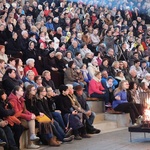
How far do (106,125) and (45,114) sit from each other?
9.23 ft

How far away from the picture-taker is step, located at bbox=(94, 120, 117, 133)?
11.7 meters

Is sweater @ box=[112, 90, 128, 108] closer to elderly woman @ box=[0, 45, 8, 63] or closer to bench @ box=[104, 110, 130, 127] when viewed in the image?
bench @ box=[104, 110, 130, 127]

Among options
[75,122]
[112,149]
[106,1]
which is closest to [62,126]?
[75,122]

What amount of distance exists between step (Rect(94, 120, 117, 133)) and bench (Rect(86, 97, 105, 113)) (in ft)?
1.83

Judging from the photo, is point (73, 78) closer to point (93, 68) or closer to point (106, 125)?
point (93, 68)

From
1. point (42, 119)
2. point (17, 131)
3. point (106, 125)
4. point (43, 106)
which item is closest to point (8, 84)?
point (43, 106)

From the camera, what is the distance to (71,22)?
1894 cm

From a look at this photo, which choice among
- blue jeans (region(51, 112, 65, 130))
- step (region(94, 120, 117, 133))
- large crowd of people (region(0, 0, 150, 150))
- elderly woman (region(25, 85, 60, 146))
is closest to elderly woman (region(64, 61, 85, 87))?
large crowd of people (region(0, 0, 150, 150))

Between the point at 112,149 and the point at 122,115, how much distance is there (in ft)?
11.8

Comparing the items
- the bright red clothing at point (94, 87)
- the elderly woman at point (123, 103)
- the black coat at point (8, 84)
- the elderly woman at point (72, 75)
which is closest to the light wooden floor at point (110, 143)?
the elderly woman at point (123, 103)

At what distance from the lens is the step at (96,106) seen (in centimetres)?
1252

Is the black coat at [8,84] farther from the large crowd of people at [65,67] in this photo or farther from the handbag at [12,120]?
the handbag at [12,120]

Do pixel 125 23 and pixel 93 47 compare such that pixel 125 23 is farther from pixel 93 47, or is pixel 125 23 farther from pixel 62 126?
pixel 62 126

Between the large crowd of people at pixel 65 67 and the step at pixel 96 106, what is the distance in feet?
0.69
